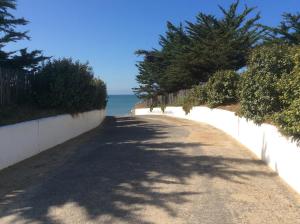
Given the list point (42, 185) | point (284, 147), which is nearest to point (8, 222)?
point (42, 185)

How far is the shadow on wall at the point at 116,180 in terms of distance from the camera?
23.7 feet

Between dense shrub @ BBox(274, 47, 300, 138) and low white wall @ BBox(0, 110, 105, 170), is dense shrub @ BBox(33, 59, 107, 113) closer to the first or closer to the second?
low white wall @ BBox(0, 110, 105, 170)

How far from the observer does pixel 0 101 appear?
47.9 feet

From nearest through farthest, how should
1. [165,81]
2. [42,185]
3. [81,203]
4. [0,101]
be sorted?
[81,203], [42,185], [0,101], [165,81]

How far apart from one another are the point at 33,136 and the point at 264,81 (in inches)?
262

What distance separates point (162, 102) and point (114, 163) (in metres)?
37.8

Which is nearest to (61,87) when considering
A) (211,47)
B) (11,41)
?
(11,41)

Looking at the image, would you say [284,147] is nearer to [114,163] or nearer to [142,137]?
[114,163]

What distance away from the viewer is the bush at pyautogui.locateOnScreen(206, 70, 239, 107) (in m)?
22.3

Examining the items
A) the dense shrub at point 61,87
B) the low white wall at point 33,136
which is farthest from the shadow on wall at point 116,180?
the dense shrub at point 61,87

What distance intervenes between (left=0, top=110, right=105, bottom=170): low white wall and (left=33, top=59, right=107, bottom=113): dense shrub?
0.66 meters

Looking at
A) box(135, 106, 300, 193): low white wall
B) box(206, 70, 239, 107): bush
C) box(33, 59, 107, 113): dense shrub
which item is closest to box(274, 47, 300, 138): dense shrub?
box(135, 106, 300, 193): low white wall

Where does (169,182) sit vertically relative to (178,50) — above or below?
below

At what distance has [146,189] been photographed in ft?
27.3
